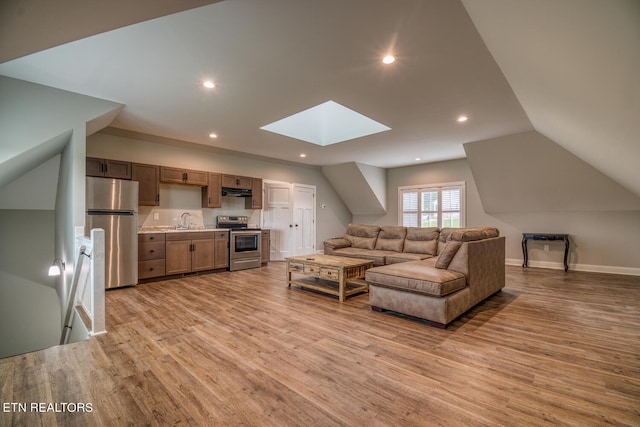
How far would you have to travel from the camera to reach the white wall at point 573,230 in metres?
5.40

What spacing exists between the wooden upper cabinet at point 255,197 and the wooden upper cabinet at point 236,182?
5.5 inches

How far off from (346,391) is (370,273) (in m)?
1.67

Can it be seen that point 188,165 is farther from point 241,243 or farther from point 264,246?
point 264,246

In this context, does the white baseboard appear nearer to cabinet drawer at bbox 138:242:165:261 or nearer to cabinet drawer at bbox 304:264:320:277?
cabinet drawer at bbox 304:264:320:277

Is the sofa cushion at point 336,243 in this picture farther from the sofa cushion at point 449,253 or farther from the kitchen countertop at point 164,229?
the sofa cushion at point 449,253

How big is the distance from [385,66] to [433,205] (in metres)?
5.69

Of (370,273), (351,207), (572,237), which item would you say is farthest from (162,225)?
(572,237)

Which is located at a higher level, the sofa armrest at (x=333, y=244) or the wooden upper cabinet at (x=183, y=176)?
the wooden upper cabinet at (x=183, y=176)

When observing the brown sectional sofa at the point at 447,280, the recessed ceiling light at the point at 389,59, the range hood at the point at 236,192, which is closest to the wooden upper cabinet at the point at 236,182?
the range hood at the point at 236,192

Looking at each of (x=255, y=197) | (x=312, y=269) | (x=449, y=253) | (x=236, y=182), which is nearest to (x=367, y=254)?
(x=312, y=269)

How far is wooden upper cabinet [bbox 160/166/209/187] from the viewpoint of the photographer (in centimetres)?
529

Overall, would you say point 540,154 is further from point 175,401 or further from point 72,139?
point 72,139

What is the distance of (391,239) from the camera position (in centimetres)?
576

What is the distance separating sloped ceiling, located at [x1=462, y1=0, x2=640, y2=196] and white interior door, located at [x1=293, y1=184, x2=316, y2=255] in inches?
215
